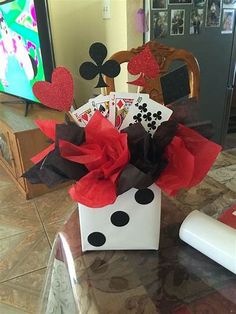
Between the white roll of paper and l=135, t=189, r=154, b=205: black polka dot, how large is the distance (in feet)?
0.35

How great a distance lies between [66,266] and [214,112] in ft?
7.00

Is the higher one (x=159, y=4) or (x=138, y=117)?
(x=159, y=4)

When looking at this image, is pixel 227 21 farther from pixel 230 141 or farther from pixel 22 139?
pixel 22 139

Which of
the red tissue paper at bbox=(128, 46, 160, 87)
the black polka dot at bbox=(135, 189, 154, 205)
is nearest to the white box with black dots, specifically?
the black polka dot at bbox=(135, 189, 154, 205)

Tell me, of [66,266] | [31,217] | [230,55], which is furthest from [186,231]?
[230,55]

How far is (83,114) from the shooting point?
1.71 feet

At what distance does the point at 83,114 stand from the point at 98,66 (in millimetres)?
92

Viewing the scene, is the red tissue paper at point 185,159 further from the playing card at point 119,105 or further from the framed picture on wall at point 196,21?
the framed picture on wall at point 196,21

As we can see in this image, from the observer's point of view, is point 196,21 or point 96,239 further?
point 196,21

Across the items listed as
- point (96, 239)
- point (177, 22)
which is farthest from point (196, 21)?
point (96, 239)

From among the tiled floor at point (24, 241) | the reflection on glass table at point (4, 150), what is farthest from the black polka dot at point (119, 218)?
the reflection on glass table at point (4, 150)

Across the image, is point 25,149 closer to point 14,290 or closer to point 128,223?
point 14,290

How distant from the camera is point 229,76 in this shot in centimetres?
234

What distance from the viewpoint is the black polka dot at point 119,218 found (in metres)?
0.52
